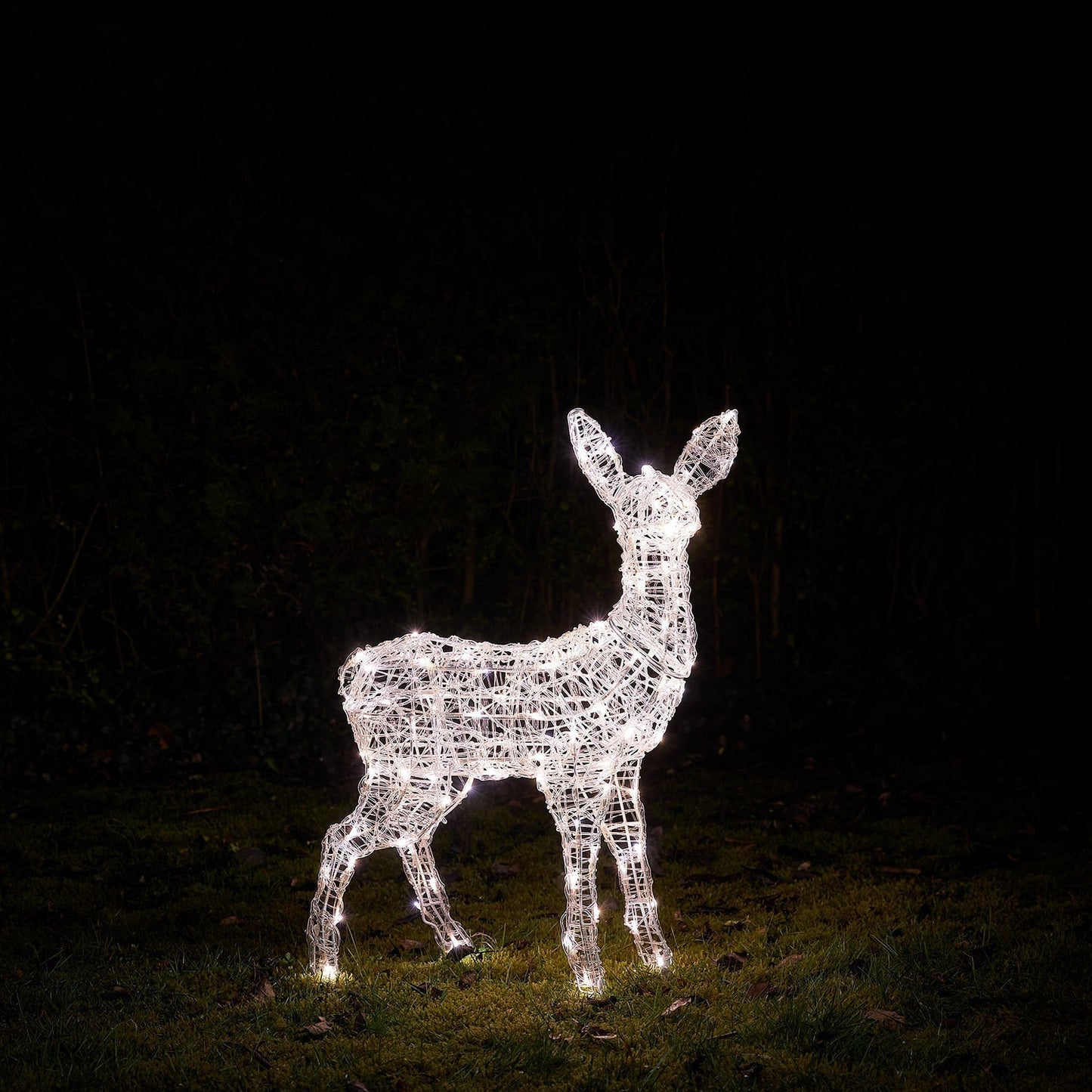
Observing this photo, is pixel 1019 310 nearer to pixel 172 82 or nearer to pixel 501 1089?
pixel 172 82

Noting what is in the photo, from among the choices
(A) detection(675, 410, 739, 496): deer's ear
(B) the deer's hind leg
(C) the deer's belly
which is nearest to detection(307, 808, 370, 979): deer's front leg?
(B) the deer's hind leg

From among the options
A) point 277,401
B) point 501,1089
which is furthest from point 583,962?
point 277,401

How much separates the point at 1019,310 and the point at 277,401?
5.76m

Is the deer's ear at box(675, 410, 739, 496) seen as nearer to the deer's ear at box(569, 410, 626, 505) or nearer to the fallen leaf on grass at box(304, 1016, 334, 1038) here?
the deer's ear at box(569, 410, 626, 505)

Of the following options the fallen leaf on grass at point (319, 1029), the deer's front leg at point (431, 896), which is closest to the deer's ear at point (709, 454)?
the deer's front leg at point (431, 896)

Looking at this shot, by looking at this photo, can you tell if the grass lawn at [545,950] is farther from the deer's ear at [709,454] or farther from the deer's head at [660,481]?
the deer's ear at [709,454]

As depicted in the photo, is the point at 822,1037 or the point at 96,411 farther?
the point at 96,411

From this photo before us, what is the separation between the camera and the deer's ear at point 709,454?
170 inches

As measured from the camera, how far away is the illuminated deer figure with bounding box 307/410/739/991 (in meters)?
4.30

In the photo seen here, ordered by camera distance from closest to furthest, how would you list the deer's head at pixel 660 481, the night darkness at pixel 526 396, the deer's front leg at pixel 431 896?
the deer's head at pixel 660 481, the deer's front leg at pixel 431 896, the night darkness at pixel 526 396

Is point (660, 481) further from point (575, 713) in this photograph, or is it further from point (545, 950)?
point (545, 950)

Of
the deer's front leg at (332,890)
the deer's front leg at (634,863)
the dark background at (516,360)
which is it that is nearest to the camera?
the deer's front leg at (634,863)

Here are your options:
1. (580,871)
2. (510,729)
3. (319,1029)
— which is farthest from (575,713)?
(319,1029)

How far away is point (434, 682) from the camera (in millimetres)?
4492
